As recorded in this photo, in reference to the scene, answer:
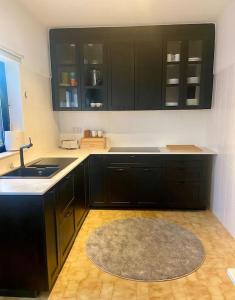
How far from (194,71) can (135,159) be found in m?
1.50

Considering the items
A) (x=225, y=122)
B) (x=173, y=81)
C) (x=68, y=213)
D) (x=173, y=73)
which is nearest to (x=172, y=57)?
(x=173, y=73)

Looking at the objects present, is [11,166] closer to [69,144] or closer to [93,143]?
[69,144]

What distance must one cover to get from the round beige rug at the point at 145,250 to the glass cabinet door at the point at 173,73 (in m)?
1.71

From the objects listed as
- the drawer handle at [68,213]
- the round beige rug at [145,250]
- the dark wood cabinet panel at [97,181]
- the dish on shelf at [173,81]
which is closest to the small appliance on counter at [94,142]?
the dark wood cabinet panel at [97,181]

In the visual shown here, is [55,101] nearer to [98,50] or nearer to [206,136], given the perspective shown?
[98,50]

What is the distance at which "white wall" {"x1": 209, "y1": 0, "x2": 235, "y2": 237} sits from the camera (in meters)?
2.63

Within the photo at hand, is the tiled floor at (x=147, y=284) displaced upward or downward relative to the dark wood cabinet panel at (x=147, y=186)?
downward

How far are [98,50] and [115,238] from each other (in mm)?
2526

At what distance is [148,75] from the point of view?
3.31 meters

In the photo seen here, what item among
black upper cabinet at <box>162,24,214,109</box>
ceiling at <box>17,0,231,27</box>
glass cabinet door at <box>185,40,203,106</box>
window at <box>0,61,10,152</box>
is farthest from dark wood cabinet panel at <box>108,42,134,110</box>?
window at <box>0,61,10,152</box>

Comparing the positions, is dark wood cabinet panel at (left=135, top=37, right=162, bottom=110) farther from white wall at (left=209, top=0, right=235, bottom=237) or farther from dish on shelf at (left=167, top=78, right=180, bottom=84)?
white wall at (left=209, top=0, right=235, bottom=237)

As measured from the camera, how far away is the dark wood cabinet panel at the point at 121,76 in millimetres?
3279

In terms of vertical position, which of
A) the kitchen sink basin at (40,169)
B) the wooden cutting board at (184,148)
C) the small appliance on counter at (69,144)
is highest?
the small appliance on counter at (69,144)

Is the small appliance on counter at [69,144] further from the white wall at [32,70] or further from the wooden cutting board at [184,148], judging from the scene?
the wooden cutting board at [184,148]
